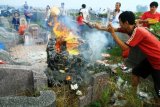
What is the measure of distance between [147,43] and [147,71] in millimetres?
899

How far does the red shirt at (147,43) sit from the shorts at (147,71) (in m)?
0.16

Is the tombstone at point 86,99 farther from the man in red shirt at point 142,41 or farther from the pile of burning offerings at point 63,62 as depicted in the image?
the man in red shirt at point 142,41

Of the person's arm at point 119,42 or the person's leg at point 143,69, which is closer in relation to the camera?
the person's arm at point 119,42

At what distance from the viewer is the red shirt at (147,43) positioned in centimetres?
507

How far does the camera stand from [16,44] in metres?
13.9

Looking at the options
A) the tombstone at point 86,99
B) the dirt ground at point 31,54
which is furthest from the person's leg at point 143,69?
the dirt ground at point 31,54

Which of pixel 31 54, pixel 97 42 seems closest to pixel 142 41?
pixel 97 42

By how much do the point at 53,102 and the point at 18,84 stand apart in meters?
1.31

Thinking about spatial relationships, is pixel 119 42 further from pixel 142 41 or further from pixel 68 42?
pixel 68 42

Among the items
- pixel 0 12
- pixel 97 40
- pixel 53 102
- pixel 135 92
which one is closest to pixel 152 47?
pixel 135 92

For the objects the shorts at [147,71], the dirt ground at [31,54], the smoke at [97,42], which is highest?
the shorts at [147,71]

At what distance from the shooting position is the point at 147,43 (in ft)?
17.1

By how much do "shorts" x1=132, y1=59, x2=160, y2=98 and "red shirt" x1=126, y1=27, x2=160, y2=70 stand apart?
0.16 metres

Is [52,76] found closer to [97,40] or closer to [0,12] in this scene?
[97,40]
